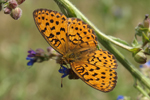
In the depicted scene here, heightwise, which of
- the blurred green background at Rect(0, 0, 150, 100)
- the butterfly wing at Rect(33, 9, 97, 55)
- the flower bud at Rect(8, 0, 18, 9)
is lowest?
the blurred green background at Rect(0, 0, 150, 100)

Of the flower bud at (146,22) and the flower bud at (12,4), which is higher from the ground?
the flower bud at (12,4)

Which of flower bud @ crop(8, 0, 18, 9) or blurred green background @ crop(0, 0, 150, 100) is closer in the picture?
flower bud @ crop(8, 0, 18, 9)

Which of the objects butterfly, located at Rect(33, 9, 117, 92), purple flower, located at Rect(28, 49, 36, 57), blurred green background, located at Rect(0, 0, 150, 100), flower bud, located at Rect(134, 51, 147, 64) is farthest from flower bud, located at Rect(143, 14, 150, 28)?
blurred green background, located at Rect(0, 0, 150, 100)

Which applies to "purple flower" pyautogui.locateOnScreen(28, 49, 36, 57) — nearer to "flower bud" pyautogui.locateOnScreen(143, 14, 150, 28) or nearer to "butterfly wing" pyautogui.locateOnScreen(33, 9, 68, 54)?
"butterfly wing" pyautogui.locateOnScreen(33, 9, 68, 54)

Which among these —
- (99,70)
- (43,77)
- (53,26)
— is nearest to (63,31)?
(53,26)

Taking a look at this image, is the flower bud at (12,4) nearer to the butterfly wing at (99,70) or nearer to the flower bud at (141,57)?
the butterfly wing at (99,70)

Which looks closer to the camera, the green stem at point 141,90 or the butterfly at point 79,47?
the butterfly at point 79,47

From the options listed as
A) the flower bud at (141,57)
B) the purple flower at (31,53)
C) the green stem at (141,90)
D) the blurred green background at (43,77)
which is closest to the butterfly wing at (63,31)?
the purple flower at (31,53)

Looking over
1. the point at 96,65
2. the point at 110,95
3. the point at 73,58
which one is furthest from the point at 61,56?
the point at 110,95
